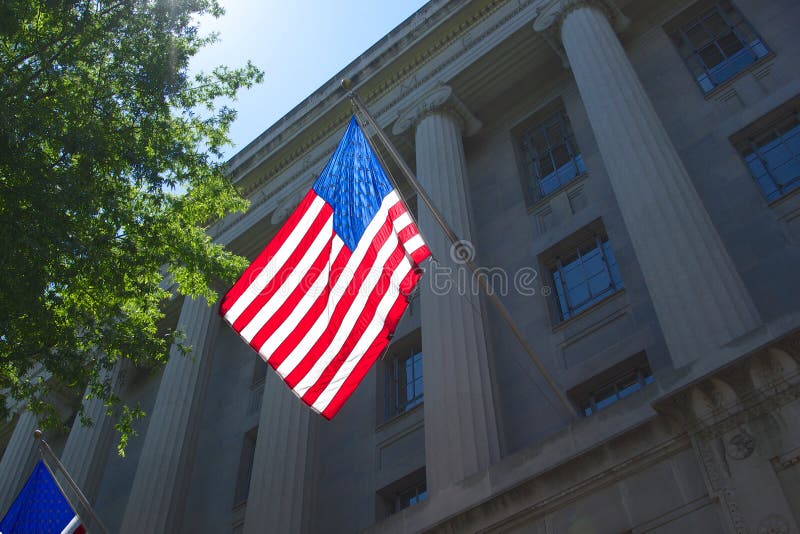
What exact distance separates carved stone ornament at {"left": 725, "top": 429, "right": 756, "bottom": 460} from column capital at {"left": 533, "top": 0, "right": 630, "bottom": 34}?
48.2 ft

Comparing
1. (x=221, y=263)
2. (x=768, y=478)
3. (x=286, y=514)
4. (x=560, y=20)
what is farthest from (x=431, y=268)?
(x=768, y=478)

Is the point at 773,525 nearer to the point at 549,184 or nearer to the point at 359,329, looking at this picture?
the point at 359,329

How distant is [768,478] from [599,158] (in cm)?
1145

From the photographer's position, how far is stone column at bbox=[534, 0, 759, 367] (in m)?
12.6

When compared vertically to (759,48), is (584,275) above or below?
below

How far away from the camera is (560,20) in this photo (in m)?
22.0

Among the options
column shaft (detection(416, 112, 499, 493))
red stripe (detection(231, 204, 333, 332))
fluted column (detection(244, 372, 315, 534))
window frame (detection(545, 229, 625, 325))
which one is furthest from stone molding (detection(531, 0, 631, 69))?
fluted column (detection(244, 372, 315, 534))

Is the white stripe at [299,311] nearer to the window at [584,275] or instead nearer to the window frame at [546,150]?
the window at [584,275]

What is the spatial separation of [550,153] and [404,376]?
748 cm

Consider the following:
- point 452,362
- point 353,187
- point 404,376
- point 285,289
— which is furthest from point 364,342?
point 404,376

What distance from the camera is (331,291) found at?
41.7 ft

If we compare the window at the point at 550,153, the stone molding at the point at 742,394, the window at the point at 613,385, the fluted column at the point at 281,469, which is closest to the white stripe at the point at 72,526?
the fluted column at the point at 281,469

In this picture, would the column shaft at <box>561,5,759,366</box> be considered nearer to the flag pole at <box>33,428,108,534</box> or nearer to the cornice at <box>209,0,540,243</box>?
the cornice at <box>209,0,540,243</box>

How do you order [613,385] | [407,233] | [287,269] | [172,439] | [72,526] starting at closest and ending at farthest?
[287,269]
[407,233]
[72,526]
[613,385]
[172,439]
